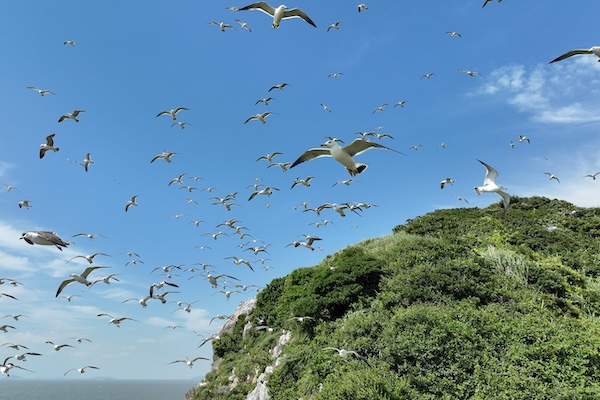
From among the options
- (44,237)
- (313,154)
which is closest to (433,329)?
(313,154)

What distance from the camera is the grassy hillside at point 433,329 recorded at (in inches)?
393

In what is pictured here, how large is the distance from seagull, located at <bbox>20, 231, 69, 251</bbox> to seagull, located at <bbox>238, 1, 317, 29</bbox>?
8574mm

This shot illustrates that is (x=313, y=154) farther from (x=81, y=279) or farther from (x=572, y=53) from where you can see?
(x=81, y=279)

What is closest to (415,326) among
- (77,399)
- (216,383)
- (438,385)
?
(438,385)

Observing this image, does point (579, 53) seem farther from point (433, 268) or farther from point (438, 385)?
point (438, 385)

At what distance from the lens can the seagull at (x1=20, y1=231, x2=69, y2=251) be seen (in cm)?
1016

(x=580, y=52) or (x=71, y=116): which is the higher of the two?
(x=71, y=116)

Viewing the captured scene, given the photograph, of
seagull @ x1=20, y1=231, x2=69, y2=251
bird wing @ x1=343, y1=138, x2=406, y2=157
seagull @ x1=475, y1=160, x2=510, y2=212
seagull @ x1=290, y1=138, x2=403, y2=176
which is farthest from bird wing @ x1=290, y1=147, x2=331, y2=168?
seagull @ x1=20, y1=231, x2=69, y2=251

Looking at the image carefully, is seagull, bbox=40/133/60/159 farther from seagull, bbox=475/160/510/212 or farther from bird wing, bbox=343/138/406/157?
seagull, bbox=475/160/510/212

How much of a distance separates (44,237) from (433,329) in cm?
1016

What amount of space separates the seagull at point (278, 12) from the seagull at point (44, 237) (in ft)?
28.1

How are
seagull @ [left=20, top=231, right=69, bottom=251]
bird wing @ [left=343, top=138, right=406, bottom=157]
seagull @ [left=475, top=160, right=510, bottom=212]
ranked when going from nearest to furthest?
1. bird wing @ [left=343, top=138, right=406, bottom=157]
2. seagull @ [left=20, top=231, right=69, bottom=251]
3. seagull @ [left=475, top=160, right=510, bottom=212]

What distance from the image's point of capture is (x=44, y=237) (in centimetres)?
1017

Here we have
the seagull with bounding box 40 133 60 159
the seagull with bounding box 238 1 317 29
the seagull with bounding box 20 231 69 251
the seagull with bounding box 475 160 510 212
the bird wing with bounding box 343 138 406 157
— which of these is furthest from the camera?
the seagull with bounding box 40 133 60 159
